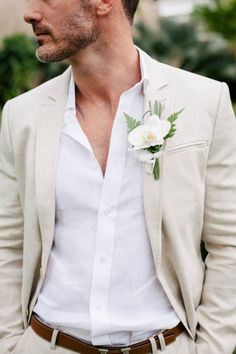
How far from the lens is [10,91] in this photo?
34.9 feet

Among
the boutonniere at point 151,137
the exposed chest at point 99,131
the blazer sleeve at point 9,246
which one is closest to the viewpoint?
the boutonniere at point 151,137

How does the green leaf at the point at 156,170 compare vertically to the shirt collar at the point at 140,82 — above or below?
below

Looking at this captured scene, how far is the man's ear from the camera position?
2742 millimetres

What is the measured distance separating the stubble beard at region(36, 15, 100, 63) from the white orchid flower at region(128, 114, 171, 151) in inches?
15.6

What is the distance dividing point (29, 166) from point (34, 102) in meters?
0.29

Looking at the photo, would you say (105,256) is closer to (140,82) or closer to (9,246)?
(9,246)

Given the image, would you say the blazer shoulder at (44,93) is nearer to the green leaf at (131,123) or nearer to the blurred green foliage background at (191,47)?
the green leaf at (131,123)

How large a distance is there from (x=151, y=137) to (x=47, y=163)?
41 centimetres

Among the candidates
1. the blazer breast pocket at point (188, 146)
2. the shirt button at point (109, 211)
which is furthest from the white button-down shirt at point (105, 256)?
the blazer breast pocket at point (188, 146)

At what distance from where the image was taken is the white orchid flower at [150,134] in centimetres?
257

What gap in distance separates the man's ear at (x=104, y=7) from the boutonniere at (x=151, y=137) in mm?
456

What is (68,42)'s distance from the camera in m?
2.68

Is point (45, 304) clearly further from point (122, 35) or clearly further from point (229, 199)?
point (122, 35)

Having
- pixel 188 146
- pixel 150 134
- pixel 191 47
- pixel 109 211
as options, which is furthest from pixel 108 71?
pixel 191 47
